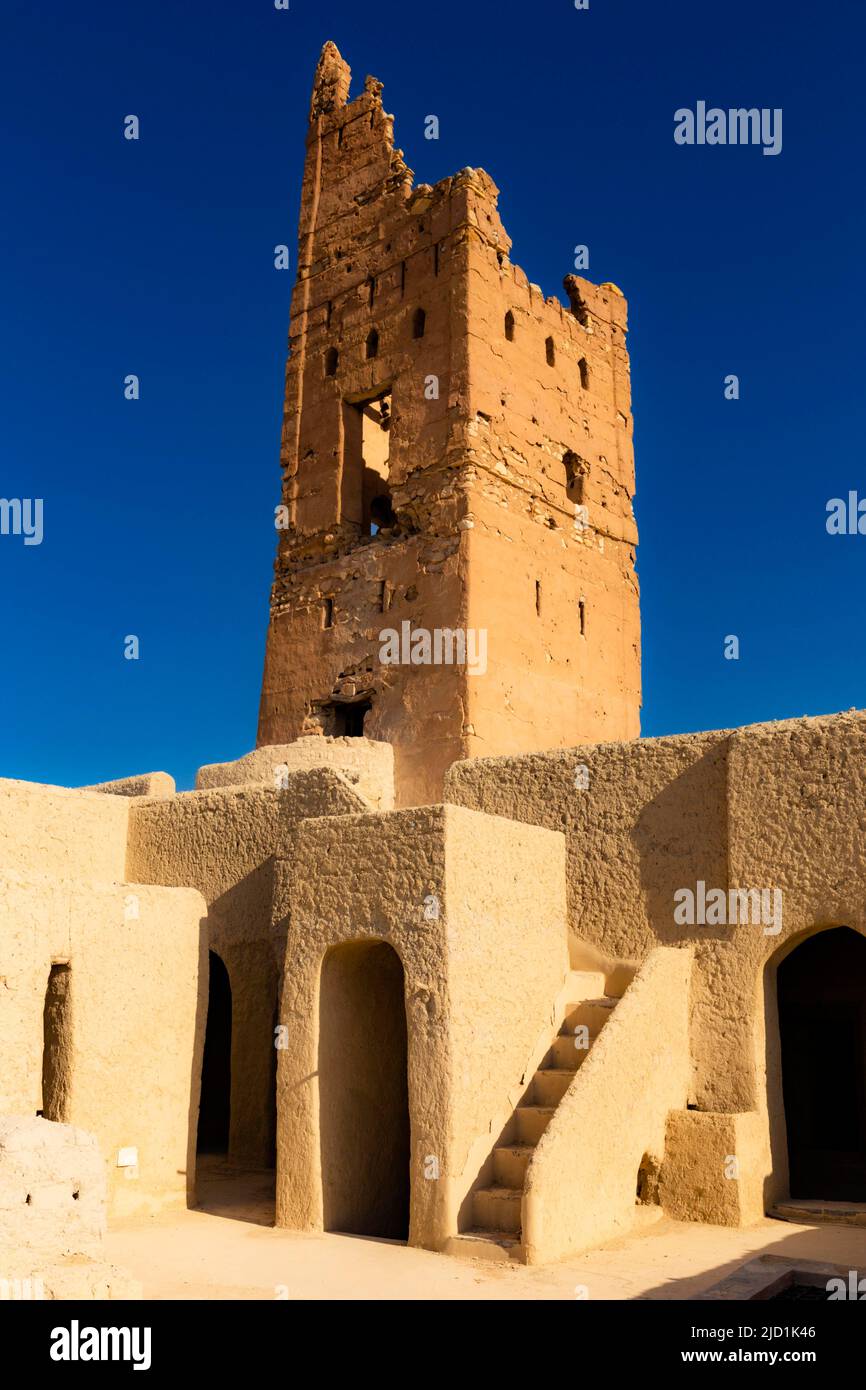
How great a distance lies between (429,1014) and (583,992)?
2166 mm

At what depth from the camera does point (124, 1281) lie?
6.24 metres

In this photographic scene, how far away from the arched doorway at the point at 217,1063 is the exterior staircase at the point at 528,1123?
560 centimetres

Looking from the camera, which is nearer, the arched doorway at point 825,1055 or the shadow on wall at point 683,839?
the shadow on wall at point 683,839

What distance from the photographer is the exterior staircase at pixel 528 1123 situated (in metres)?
8.70

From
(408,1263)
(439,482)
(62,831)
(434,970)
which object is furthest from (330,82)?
(408,1263)

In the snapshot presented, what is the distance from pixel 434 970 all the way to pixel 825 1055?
23.5 ft

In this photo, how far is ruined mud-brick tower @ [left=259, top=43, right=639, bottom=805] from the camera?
15164 mm

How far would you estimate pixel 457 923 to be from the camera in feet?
30.9

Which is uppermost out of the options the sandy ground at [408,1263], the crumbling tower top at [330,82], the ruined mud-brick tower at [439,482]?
the crumbling tower top at [330,82]

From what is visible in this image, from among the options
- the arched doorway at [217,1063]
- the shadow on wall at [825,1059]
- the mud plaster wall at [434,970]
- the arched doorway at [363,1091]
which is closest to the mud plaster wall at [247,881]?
the arched doorway at [363,1091]

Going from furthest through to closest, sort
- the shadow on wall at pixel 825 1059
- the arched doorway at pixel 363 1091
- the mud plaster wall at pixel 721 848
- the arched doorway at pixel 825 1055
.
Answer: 1. the arched doorway at pixel 825 1055
2. the shadow on wall at pixel 825 1059
3. the mud plaster wall at pixel 721 848
4. the arched doorway at pixel 363 1091

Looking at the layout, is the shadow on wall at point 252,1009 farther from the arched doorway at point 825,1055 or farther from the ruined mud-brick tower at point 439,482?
the arched doorway at point 825,1055
